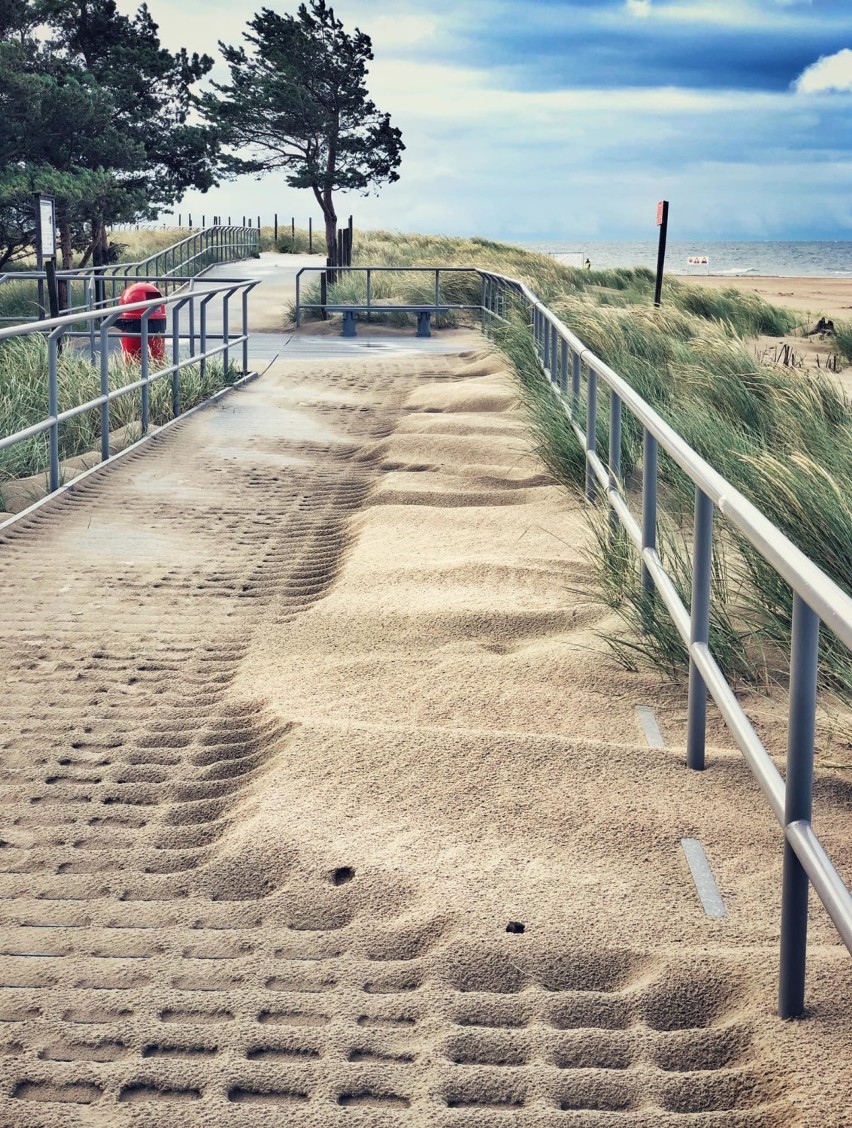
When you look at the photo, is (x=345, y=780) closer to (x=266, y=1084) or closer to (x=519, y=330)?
(x=266, y=1084)

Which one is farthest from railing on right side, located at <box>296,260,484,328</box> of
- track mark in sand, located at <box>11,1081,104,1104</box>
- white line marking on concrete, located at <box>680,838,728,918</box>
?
track mark in sand, located at <box>11,1081,104,1104</box>

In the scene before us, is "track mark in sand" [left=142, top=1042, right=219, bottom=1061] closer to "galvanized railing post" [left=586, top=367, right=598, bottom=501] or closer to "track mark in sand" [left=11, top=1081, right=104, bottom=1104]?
"track mark in sand" [left=11, top=1081, right=104, bottom=1104]

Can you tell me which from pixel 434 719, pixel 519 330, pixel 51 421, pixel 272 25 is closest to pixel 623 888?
pixel 434 719

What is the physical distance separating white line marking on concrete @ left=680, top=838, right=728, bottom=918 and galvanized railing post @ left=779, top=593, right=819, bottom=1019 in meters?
0.52

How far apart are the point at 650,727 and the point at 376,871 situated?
1336mm

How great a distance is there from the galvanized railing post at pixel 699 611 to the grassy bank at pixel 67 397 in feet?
19.7

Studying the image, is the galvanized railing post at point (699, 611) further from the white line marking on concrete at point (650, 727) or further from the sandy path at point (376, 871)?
the white line marking on concrete at point (650, 727)

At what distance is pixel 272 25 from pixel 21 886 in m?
45.2

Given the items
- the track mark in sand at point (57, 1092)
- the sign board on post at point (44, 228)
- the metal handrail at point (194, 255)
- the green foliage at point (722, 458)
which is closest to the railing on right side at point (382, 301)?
the metal handrail at point (194, 255)

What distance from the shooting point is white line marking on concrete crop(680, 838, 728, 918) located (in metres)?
3.27

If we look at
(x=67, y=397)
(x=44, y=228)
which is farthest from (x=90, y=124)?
(x=67, y=397)

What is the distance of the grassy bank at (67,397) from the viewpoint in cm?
992

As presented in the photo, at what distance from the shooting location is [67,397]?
1174cm

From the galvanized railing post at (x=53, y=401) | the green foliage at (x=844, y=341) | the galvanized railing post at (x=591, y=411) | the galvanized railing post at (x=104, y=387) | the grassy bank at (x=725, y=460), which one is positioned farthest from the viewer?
the green foliage at (x=844, y=341)
